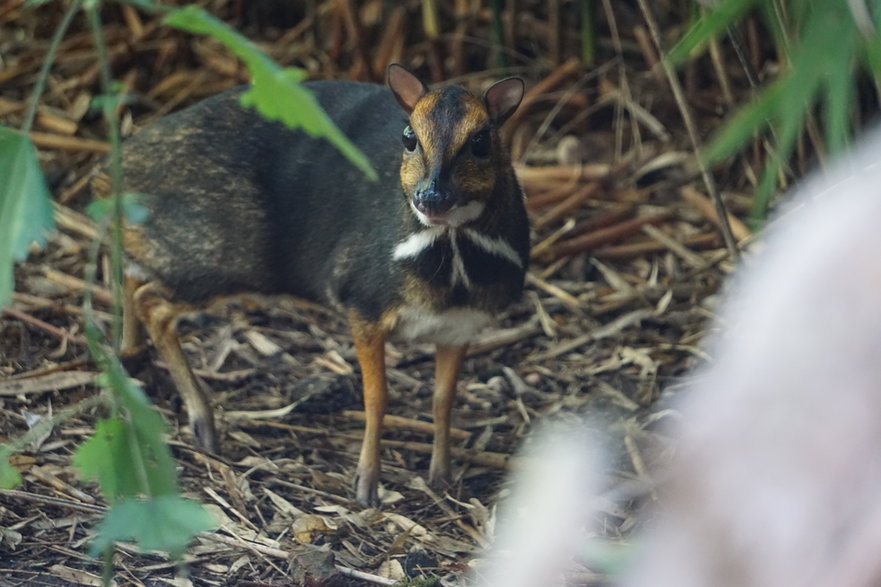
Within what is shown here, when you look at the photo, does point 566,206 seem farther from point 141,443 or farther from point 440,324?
point 141,443

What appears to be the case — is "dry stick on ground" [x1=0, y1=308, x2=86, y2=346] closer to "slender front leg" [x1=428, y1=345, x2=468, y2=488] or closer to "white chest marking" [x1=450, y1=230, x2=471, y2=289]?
"slender front leg" [x1=428, y1=345, x2=468, y2=488]

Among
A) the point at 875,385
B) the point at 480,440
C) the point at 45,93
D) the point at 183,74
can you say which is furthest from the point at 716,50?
the point at 875,385


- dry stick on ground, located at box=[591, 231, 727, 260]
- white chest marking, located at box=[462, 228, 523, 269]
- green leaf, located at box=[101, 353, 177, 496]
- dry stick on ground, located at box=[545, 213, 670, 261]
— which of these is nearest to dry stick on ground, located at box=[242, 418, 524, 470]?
white chest marking, located at box=[462, 228, 523, 269]

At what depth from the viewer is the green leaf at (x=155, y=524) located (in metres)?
2.79

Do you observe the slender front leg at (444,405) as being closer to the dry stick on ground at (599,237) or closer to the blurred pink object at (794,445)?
the dry stick on ground at (599,237)

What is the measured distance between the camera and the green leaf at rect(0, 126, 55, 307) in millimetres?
2664

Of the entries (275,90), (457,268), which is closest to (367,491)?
(457,268)

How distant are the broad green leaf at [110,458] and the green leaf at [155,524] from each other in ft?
0.16

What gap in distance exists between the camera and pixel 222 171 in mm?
5035

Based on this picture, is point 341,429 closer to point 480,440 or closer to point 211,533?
point 480,440

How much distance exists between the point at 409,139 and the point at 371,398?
97 centimetres

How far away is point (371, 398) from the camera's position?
480 centimetres

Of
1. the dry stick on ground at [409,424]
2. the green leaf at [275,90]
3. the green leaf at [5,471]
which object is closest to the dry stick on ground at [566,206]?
the dry stick on ground at [409,424]

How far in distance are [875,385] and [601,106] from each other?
5951 millimetres
